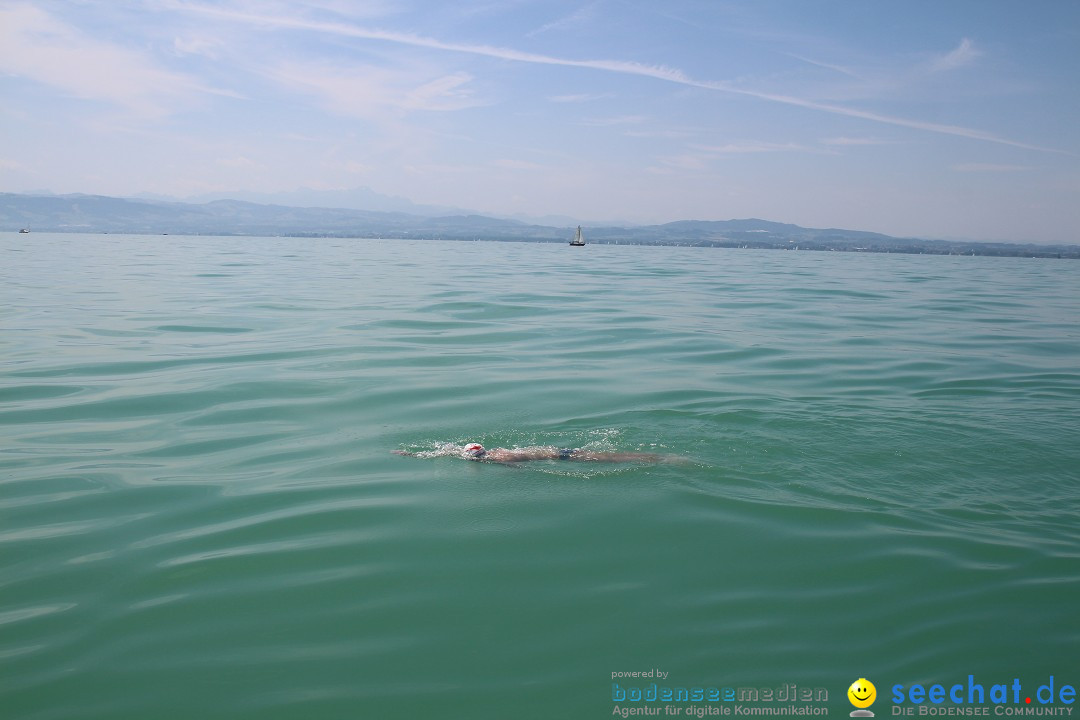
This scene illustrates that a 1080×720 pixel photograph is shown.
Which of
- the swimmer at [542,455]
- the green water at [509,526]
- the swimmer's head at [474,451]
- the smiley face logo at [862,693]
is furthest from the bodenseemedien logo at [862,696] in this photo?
the swimmer's head at [474,451]

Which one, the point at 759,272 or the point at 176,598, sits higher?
the point at 759,272

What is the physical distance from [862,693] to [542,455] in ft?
16.9

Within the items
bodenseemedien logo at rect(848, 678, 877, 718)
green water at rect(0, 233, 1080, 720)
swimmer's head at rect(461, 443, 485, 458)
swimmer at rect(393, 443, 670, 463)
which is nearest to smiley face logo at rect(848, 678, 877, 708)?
bodenseemedien logo at rect(848, 678, 877, 718)

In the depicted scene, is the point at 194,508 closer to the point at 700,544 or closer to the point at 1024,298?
the point at 700,544

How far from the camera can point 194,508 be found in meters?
7.72

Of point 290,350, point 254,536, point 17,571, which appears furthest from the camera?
point 290,350

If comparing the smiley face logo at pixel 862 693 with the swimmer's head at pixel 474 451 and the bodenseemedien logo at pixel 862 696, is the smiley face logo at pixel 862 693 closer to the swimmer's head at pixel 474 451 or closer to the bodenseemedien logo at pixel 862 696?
the bodenseemedien logo at pixel 862 696

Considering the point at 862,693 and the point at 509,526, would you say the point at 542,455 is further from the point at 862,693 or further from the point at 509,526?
the point at 862,693

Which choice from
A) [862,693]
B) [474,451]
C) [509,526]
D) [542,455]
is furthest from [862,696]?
[474,451]

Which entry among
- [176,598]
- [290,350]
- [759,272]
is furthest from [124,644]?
[759,272]

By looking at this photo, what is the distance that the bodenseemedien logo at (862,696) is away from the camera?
4.83 metres

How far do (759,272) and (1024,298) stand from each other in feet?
52.8

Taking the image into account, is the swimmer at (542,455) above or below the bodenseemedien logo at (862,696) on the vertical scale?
above

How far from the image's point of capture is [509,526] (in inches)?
296
